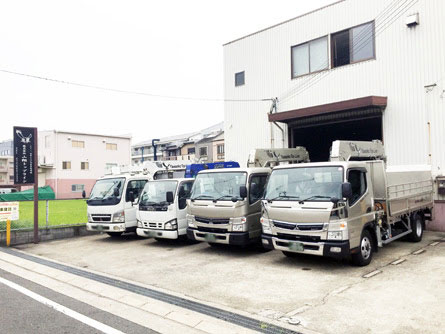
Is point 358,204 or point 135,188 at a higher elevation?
point 135,188

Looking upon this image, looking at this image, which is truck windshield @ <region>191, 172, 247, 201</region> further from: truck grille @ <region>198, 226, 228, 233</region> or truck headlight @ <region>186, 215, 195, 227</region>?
truck grille @ <region>198, 226, 228, 233</region>

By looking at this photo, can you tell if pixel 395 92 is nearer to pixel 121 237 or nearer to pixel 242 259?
pixel 242 259

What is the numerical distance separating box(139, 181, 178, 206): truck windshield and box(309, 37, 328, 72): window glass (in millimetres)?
7924

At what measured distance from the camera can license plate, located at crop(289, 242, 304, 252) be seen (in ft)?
23.7

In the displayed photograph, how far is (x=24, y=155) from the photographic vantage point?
38.5 feet

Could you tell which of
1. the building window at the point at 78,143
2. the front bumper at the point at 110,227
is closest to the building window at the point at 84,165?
the building window at the point at 78,143

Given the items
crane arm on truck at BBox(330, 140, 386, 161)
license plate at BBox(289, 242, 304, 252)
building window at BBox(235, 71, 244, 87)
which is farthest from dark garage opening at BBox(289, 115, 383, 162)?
license plate at BBox(289, 242, 304, 252)

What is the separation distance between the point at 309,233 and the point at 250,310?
94.8 inches

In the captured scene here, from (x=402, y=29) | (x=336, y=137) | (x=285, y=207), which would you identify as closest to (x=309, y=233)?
(x=285, y=207)

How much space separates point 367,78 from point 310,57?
269cm

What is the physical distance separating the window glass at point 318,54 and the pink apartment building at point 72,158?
3698 centimetres

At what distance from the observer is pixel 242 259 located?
8531mm

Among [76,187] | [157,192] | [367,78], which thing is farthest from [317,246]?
[76,187]

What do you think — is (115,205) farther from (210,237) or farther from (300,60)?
(300,60)
